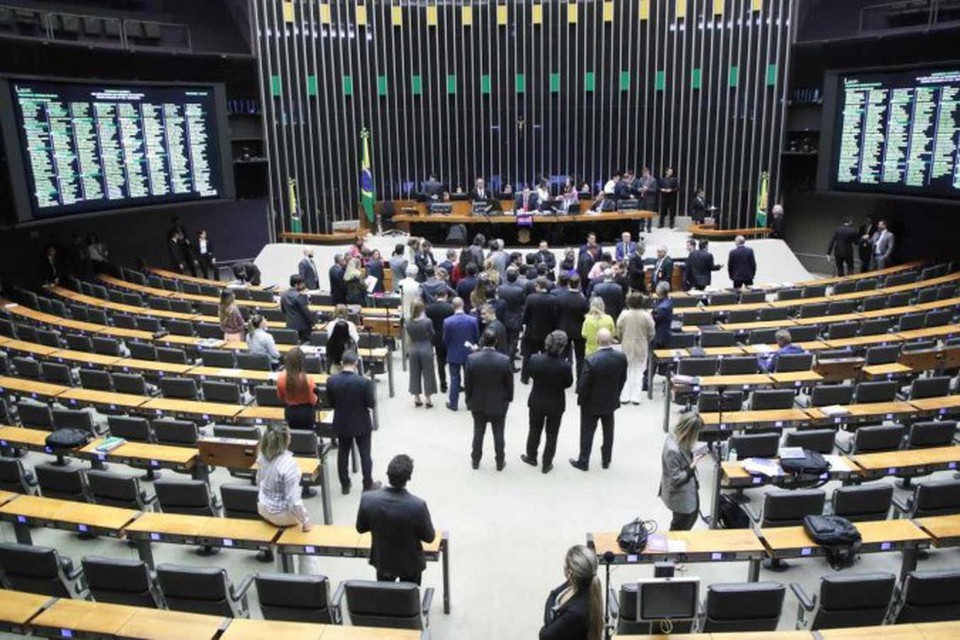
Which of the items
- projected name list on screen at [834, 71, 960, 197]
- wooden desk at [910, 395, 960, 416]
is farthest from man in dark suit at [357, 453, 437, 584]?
projected name list on screen at [834, 71, 960, 197]

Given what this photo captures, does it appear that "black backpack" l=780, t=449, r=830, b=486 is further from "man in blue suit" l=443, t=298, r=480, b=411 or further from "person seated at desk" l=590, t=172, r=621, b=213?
"person seated at desk" l=590, t=172, r=621, b=213

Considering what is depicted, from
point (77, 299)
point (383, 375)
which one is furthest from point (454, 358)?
point (77, 299)

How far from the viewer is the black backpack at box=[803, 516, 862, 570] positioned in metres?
4.81

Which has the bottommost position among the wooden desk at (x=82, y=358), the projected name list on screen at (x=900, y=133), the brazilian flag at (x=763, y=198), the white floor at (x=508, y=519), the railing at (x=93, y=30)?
the white floor at (x=508, y=519)

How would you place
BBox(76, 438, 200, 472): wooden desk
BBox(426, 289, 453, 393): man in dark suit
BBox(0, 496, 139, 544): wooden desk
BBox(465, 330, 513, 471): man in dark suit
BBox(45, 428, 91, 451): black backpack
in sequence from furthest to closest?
BBox(426, 289, 453, 393): man in dark suit
BBox(465, 330, 513, 471): man in dark suit
BBox(45, 428, 91, 451): black backpack
BBox(76, 438, 200, 472): wooden desk
BBox(0, 496, 139, 544): wooden desk

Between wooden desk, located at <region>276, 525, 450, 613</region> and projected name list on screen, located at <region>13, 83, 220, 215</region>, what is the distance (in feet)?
33.9

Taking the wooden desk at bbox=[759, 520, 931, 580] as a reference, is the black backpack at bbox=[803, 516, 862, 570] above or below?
above

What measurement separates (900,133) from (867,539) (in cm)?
1101

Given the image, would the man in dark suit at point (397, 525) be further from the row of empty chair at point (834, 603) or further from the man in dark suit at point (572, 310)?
the man in dark suit at point (572, 310)

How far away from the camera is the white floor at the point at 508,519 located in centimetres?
546

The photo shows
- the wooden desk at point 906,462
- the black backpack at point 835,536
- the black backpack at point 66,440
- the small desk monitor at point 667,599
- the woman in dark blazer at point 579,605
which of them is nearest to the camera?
the woman in dark blazer at point 579,605

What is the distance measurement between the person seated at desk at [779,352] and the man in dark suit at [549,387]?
264 cm

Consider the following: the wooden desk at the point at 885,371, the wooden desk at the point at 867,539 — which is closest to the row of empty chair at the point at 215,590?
the wooden desk at the point at 867,539

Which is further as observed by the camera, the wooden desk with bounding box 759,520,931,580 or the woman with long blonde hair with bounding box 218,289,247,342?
the woman with long blonde hair with bounding box 218,289,247,342
